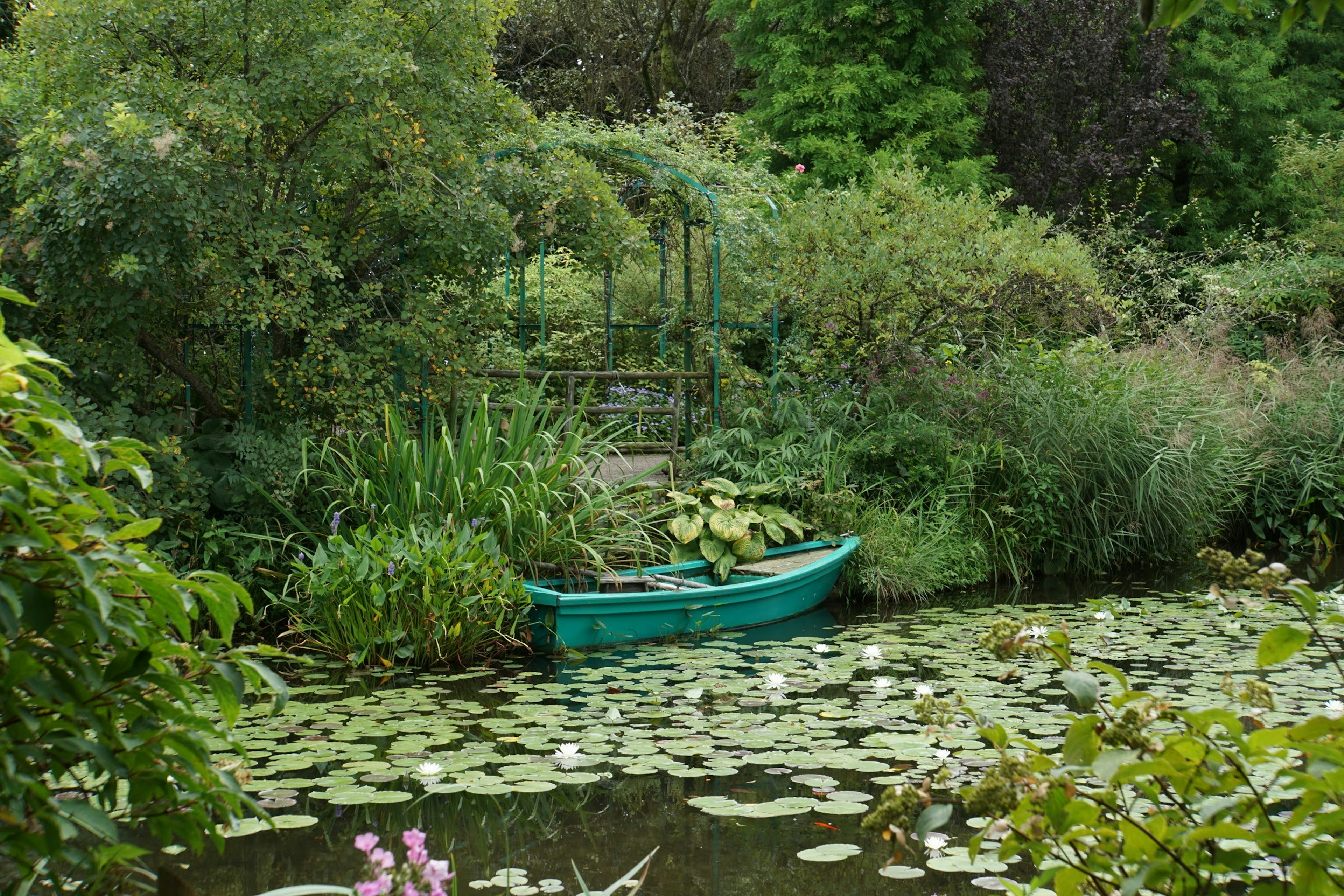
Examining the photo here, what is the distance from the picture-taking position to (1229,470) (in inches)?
397

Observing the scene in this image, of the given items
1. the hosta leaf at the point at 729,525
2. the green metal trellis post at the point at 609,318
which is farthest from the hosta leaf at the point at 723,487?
the green metal trellis post at the point at 609,318

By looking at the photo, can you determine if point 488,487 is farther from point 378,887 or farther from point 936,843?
point 378,887

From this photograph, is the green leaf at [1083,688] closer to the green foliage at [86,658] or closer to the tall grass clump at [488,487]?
the green foliage at [86,658]

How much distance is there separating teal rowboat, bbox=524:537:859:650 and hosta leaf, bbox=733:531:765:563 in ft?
0.24

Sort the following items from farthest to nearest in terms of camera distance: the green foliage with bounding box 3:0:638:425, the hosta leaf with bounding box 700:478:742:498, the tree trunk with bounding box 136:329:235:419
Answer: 1. the hosta leaf with bounding box 700:478:742:498
2. the tree trunk with bounding box 136:329:235:419
3. the green foliage with bounding box 3:0:638:425

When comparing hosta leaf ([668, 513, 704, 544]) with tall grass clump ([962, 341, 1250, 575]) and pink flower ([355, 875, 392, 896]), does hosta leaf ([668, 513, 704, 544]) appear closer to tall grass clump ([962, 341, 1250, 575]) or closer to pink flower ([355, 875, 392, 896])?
tall grass clump ([962, 341, 1250, 575])

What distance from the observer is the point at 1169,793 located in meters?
1.74

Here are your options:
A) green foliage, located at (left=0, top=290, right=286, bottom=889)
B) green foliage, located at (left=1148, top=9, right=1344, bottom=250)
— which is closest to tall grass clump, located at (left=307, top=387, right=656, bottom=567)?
green foliage, located at (left=0, top=290, right=286, bottom=889)

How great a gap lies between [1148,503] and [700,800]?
20.8 feet

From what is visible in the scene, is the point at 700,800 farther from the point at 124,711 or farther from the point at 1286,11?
the point at 1286,11

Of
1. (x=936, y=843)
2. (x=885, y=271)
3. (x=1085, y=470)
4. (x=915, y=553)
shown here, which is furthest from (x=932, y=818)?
(x=1085, y=470)

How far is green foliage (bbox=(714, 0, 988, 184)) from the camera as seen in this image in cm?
1548

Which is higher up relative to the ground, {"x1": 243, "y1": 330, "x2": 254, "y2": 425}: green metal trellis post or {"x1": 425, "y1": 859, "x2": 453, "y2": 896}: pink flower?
{"x1": 243, "y1": 330, "x2": 254, "y2": 425}: green metal trellis post

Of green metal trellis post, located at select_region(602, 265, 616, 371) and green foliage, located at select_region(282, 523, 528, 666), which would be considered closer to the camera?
green foliage, located at select_region(282, 523, 528, 666)
